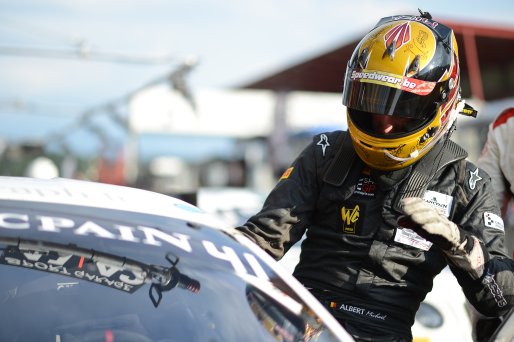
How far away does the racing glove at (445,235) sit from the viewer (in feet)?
7.92

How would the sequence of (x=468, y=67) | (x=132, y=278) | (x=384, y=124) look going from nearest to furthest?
(x=132, y=278) → (x=384, y=124) → (x=468, y=67)

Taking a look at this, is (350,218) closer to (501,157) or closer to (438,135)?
(438,135)

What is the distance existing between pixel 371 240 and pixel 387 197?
168mm

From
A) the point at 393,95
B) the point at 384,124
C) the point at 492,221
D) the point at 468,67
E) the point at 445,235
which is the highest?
the point at 393,95

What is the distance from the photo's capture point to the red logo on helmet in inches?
120

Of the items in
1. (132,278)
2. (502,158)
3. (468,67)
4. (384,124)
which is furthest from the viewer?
(468,67)

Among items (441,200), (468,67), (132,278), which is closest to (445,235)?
(441,200)

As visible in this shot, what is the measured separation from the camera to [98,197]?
7.59ft

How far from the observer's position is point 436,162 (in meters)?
2.98

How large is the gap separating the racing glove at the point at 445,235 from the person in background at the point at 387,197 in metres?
0.06

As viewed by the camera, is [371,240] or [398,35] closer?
[371,240]

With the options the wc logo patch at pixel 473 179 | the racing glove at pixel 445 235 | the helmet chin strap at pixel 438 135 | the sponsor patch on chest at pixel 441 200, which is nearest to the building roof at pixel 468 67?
the helmet chin strap at pixel 438 135

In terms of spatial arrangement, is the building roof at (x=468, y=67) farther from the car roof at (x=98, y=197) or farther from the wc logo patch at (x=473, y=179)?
the car roof at (x=98, y=197)

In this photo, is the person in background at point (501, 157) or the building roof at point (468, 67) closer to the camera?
the person in background at point (501, 157)
